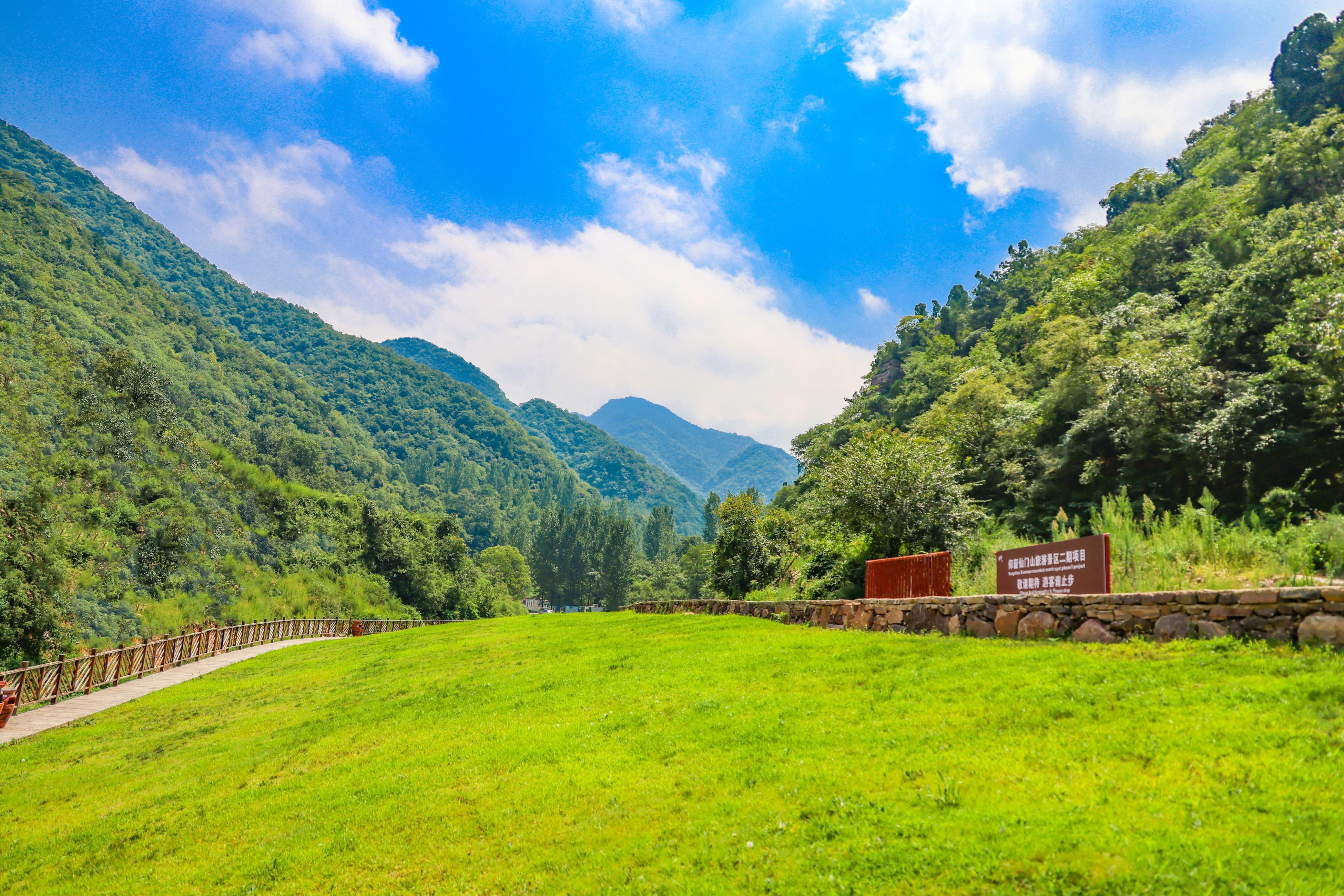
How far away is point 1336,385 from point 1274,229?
53.9ft

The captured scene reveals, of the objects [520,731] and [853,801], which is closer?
[853,801]

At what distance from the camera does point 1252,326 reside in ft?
83.0

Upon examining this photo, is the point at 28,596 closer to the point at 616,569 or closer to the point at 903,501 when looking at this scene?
the point at 903,501

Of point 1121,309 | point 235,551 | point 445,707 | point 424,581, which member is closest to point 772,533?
point 1121,309

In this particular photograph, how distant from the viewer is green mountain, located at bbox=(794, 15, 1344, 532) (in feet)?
70.6

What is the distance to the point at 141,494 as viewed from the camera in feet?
209

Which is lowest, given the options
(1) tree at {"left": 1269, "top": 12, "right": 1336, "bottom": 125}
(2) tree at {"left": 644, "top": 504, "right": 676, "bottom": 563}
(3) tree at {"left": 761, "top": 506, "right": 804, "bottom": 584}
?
(3) tree at {"left": 761, "top": 506, "right": 804, "bottom": 584}

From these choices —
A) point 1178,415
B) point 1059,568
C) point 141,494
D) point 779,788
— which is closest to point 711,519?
point 141,494

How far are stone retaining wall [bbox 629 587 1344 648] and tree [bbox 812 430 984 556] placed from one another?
5.69 m

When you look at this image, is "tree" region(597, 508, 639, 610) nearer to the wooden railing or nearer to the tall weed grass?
the wooden railing

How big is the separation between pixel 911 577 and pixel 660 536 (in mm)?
162928

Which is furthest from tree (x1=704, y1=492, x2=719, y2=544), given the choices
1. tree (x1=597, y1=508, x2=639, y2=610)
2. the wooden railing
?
the wooden railing

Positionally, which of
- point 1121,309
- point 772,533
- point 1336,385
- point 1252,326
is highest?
point 1121,309

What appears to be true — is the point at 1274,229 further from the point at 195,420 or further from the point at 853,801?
the point at 195,420
